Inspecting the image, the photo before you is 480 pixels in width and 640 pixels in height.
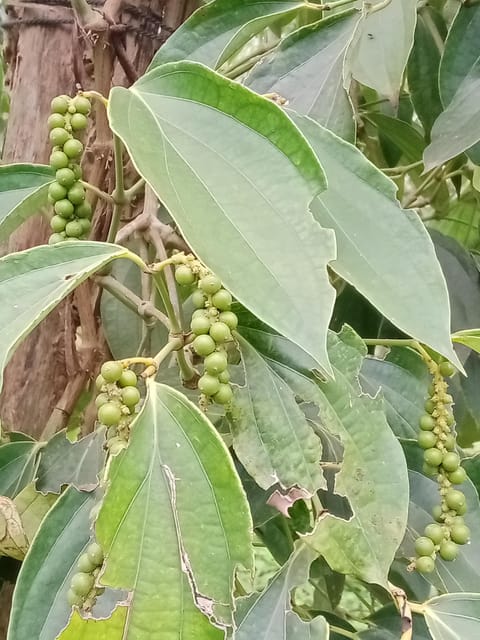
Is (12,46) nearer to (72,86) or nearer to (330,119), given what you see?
(72,86)

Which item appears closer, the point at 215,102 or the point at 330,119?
the point at 215,102

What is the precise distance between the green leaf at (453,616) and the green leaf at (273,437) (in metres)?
0.09

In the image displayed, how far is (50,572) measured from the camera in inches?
15.6

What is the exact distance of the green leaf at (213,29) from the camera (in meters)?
0.49

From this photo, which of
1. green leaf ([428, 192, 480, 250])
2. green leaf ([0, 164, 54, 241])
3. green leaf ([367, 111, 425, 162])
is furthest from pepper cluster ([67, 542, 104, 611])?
green leaf ([428, 192, 480, 250])

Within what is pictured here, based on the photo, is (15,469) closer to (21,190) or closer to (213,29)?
(21,190)

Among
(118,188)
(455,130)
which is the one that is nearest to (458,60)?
(455,130)

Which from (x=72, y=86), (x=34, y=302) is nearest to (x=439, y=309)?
(x=34, y=302)

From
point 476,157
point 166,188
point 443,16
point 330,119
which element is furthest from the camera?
point 443,16

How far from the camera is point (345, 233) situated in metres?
0.35

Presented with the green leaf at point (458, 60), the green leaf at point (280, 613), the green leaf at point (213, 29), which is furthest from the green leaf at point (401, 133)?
the green leaf at point (280, 613)

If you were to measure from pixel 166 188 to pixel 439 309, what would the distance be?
0.44 feet

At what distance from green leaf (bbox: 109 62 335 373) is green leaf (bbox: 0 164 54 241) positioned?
12 cm

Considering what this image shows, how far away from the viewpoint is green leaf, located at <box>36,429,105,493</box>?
1.58ft
